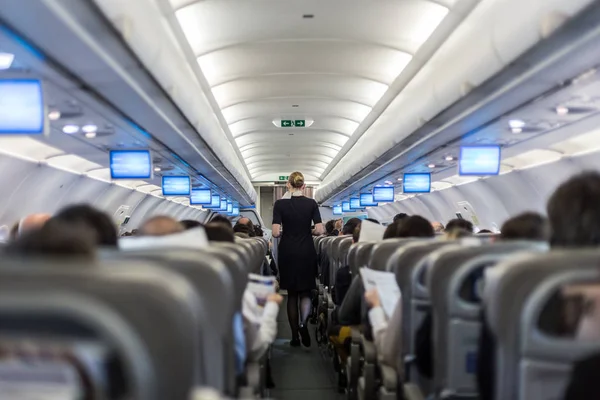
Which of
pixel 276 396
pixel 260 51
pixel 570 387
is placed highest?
pixel 260 51

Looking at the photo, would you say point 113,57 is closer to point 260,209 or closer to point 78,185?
point 78,185

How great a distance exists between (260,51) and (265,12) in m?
1.99

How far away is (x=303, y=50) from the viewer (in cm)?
1052

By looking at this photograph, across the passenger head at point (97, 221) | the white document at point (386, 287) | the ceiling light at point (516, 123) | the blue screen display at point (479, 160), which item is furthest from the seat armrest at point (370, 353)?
the blue screen display at point (479, 160)

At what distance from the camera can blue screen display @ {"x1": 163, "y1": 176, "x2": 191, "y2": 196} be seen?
58.5 ft

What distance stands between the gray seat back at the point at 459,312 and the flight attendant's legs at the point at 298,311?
19.0ft

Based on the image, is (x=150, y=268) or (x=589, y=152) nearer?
(x=150, y=268)

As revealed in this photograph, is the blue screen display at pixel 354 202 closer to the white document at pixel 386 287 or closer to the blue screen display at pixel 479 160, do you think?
the blue screen display at pixel 479 160

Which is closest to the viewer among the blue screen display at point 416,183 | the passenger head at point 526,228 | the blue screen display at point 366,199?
the passenger head at point 526,228

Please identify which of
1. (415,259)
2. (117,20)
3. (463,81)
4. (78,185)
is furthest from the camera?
(78,185)

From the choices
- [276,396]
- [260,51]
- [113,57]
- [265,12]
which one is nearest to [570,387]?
[113,57]

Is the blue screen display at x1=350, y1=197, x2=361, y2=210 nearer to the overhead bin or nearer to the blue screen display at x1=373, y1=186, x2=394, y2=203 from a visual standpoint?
the blue screen display at x1=373, y1=186, x2=394, y2=203

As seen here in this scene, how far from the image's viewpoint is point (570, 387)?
183 centimetres

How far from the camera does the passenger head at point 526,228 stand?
362cm
